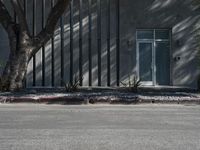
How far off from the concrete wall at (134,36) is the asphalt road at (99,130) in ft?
44.1

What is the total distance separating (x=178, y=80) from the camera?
30562mm

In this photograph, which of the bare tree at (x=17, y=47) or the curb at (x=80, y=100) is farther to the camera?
the bare tree at (x=17, y=47)

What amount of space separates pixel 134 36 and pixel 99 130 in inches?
734

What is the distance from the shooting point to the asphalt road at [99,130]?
9914 millimetres

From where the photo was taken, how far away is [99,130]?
1206 centimetres

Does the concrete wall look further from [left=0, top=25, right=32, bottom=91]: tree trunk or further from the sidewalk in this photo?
the sidewalk

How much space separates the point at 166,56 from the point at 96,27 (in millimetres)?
4252

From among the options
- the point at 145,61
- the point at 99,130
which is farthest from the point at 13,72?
the point at 99,130

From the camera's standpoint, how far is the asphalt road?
991cm

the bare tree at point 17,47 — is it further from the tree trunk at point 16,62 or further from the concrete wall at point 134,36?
the concrete wall at point 134,36

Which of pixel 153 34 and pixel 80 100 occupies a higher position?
pixel 153 34

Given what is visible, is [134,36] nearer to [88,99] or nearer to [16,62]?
[16,62]

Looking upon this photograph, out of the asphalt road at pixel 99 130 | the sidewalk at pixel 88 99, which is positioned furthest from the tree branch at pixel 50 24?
the asphalt road at pixel 99 130

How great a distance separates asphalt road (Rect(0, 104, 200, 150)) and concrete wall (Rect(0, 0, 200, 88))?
13450 mm
